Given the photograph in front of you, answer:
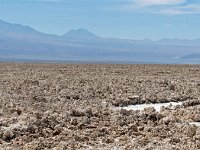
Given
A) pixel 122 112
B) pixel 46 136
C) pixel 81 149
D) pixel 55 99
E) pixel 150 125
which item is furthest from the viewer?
pixel 55 99

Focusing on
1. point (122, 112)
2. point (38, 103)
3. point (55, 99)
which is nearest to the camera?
point (122, 112)

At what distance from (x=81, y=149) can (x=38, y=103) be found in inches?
338

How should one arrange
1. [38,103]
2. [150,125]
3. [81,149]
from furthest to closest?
[38,103] < [150,125] < [81,149]

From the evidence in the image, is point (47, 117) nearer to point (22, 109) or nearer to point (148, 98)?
point (22, 109)

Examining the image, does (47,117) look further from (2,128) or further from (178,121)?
(178,121)

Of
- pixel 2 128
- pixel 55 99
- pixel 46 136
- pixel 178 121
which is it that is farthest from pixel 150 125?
pixel 55 99

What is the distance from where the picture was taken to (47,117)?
16625mm

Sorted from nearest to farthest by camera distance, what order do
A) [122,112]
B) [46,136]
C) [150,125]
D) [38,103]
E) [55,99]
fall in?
[46,136] < [150,125] < [122,112] < [38,103] < [55,99]

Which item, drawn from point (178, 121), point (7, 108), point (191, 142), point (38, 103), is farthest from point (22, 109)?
point (191, 142)

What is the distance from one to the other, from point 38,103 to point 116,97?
4873mm

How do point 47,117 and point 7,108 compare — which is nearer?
point 47,117

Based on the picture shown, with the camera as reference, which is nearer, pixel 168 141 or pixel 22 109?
pixel 168 141

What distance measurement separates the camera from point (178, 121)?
17000 millimetres

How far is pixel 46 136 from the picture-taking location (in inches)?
582
